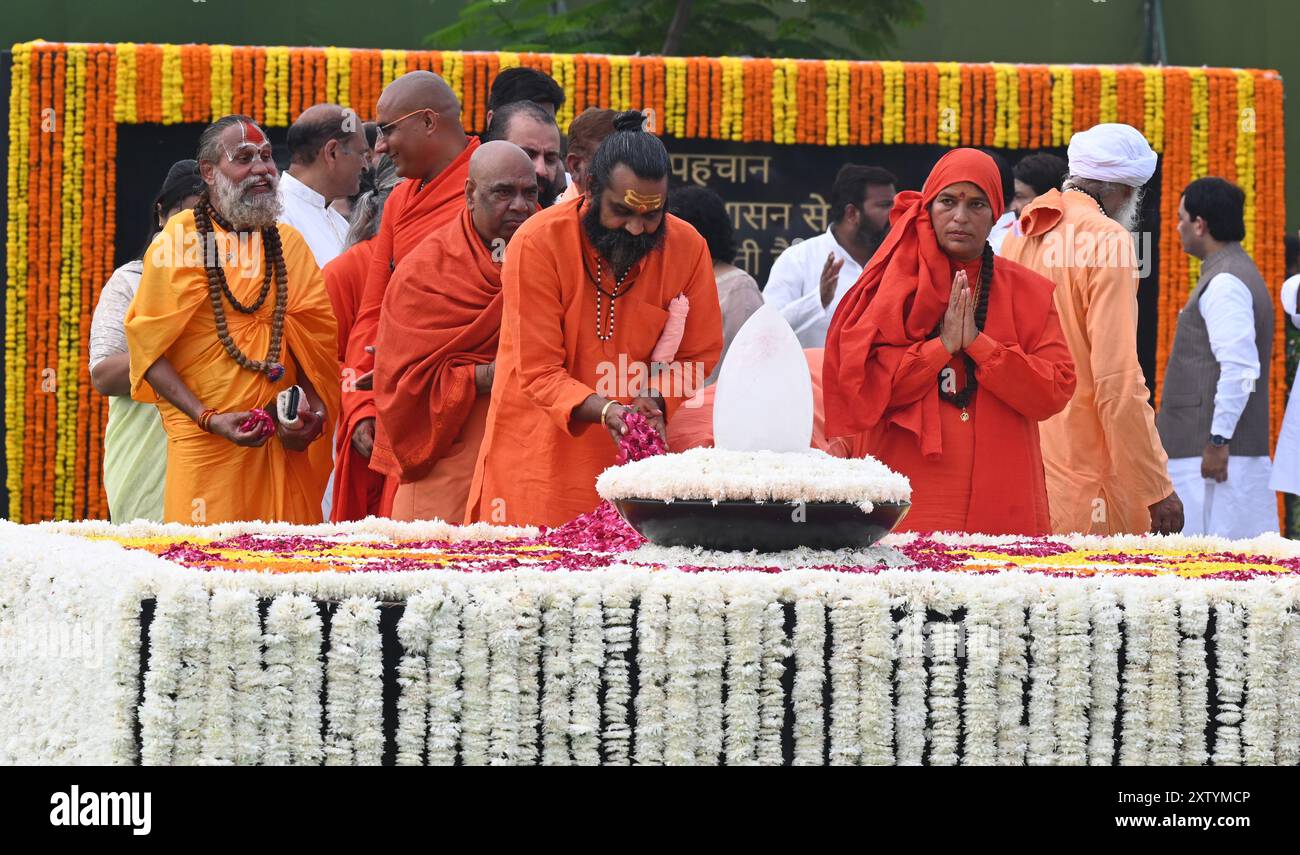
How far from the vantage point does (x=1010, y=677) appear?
106 inches

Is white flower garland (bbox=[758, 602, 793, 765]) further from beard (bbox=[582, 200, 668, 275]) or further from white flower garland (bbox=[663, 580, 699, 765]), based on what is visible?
beard (bbox=[582, 200, 668, 275])

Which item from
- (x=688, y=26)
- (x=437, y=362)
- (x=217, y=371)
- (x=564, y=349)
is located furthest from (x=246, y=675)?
(x=688, y=26)

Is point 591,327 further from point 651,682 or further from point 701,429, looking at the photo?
point 651,682

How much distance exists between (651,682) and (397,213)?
3097mm

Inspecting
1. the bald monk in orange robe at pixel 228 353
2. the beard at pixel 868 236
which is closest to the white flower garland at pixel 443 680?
the bald monk in orange robe at pixel 228 353

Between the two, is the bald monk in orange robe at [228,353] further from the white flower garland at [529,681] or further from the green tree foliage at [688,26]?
the green tree foliage at [688,26]

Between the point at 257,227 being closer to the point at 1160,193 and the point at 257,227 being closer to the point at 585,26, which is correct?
the point at 1160,193

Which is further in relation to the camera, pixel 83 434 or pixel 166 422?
pixel 83 434

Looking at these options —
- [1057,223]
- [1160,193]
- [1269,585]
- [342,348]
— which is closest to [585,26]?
[1160,193]

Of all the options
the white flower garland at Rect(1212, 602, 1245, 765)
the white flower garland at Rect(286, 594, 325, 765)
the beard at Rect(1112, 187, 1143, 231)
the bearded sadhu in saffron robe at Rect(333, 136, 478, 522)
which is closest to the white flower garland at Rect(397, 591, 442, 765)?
the white flower garland at Rect(286, 594, 325, 765)

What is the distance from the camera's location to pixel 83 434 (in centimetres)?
799
